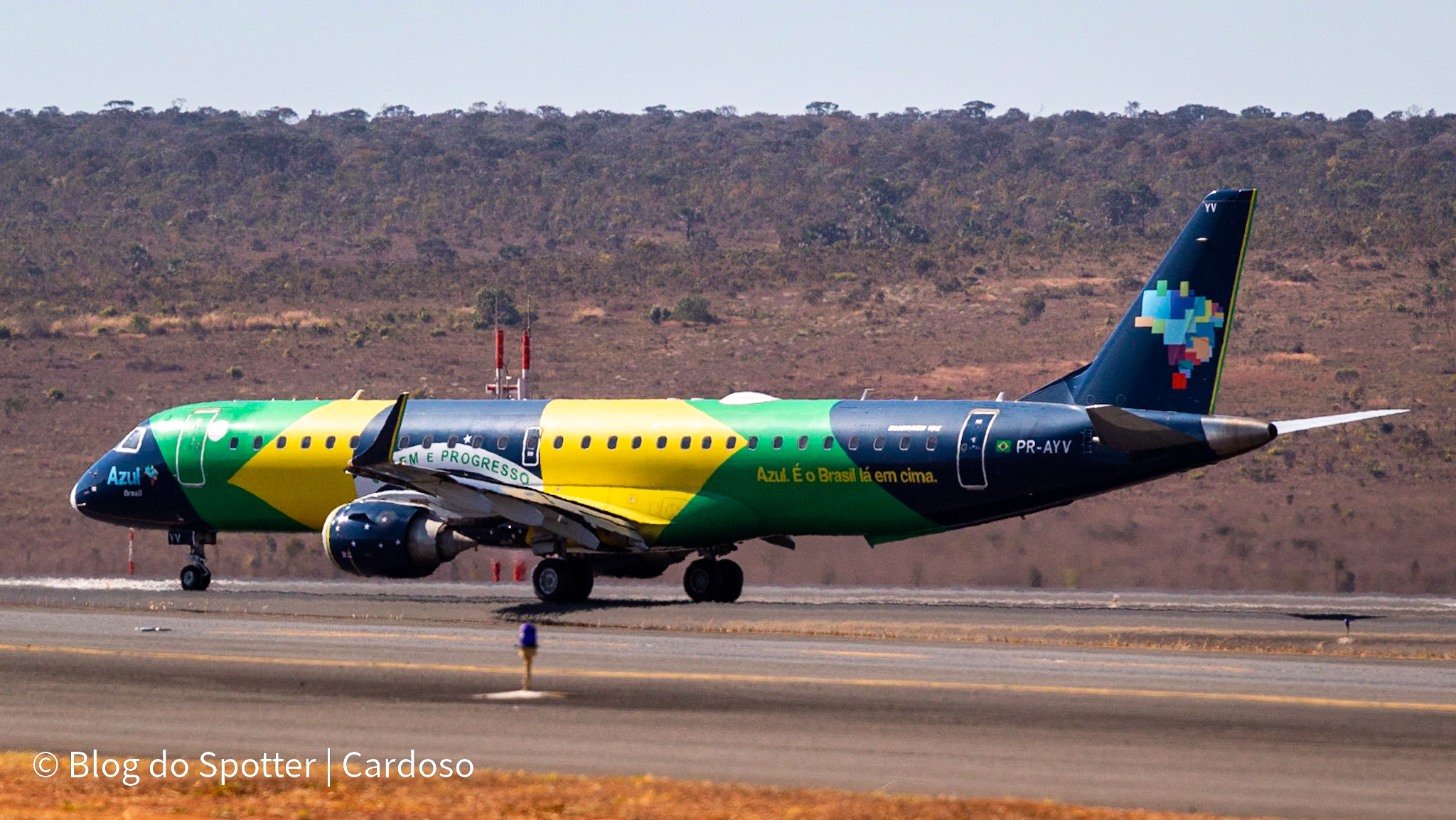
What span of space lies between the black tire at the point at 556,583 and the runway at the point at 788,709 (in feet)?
19.2

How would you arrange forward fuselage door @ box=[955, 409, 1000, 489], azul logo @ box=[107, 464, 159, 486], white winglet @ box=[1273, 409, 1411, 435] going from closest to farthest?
white winglet @ box=[1273, 409, 1411, 435]
forward fuselage door @ box=[955, 409, 1000, 489]
azul logo @ box=[107, 464, 159, 486]

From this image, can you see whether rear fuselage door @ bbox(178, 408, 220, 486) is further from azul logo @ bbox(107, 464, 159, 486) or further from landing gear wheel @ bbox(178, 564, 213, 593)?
landing gear wheel @ bbox(178, 564, 213, 593)

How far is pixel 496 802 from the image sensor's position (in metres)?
14.3

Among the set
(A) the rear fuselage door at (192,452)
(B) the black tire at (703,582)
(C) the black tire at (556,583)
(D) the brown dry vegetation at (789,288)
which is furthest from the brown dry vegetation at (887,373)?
(A) the rear fuselage door at (192,452)

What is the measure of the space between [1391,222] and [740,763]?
3788 inches

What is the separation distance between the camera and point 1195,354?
33531 millimetres

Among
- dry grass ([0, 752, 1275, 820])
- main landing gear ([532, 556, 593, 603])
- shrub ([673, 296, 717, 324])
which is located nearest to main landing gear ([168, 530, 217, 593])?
main landing gear ([532, 556, 593, 603])

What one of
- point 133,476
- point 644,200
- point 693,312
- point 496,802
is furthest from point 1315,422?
point 644,200

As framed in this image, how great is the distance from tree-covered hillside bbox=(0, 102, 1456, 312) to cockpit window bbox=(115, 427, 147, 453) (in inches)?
2335

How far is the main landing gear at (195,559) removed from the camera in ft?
128

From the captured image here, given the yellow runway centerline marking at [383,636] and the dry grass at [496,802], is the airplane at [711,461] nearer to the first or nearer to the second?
the yellow runway centerline marking at [383,636]

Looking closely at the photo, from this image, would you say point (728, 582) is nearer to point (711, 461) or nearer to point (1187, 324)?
point (711, 461)

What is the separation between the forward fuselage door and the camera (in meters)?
33.9

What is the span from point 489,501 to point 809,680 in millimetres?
13627
